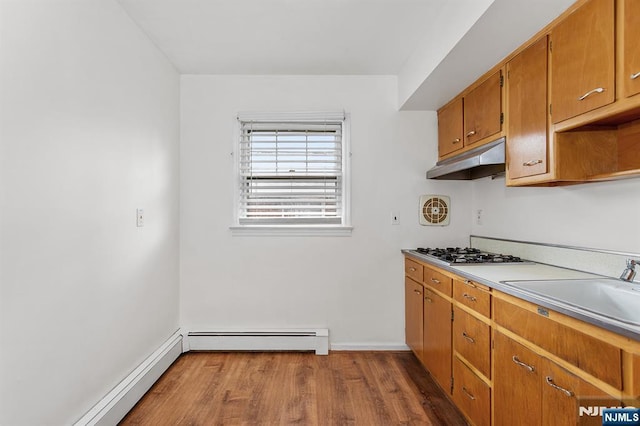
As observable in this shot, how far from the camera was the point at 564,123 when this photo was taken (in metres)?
1.63

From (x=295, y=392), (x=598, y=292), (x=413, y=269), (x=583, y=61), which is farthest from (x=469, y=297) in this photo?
(x=295, y=392)

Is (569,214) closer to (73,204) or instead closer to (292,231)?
(292,231)

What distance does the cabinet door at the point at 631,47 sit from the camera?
4.16 feet

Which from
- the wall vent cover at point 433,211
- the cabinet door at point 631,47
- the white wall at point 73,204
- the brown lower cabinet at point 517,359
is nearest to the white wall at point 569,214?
the wall vent cover at point 433,211

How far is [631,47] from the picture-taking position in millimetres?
1291

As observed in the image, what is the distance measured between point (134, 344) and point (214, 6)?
2.29m

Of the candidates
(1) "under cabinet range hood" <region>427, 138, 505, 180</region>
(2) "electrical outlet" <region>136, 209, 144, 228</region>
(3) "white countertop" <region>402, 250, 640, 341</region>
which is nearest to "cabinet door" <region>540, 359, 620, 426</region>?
(3) "white countertop" <region>402, 250, 640, 341</region>

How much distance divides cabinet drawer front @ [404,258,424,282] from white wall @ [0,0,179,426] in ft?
6.86

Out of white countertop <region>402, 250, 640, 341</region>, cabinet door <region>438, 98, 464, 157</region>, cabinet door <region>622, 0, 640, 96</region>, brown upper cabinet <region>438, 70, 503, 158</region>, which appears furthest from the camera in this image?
cabinet door <region>438, 98, 464, 157</region>

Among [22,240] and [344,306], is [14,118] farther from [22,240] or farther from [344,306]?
[344,306]

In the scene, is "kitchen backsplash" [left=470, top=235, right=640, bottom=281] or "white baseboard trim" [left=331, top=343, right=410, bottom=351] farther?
"white baseboard trim" [left=331, top=343, right=410, bottom=351]

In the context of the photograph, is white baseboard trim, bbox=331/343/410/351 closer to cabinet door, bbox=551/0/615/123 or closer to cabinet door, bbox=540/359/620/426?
cabinet door, bbox=540/359/620/426

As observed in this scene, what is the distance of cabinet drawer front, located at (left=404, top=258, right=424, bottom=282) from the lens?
2740 millimetres

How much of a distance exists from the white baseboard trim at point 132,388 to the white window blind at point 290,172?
125 cm
